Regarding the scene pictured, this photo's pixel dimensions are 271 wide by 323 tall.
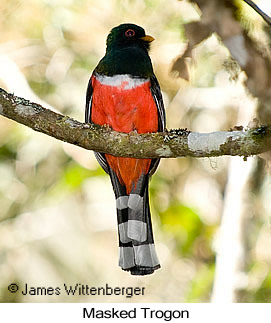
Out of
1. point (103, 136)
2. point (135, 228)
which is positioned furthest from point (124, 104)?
point (135, 228)

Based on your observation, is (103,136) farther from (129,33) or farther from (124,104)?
(129,33)

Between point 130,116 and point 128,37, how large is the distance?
2.76 feet

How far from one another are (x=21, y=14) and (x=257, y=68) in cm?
431

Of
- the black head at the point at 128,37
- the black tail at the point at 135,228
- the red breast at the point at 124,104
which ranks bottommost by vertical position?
the black tail at the point at 135,228

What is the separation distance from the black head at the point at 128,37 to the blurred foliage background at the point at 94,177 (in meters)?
1.16

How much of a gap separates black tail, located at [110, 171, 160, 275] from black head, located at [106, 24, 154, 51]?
0.99 meters

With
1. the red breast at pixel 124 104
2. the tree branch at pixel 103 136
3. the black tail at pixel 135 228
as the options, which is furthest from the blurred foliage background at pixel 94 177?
the tree branch at pixel 103 136

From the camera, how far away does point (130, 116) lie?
13.1ft

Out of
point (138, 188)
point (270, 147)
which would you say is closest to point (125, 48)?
point (138, 188)

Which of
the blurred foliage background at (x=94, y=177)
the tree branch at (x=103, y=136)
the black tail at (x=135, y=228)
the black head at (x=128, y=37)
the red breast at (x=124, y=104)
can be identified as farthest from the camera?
the blurred foliage background at (x=94, y=177)

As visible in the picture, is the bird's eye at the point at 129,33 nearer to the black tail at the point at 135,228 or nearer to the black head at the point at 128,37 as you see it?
the black head at the point at 128,37

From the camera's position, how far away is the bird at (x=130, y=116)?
4016 millimetres

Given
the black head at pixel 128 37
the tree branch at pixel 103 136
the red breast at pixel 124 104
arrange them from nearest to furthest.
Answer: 1. the tree branch at pixel 103 136
2. the red breast at pixel 124 104
3. the black head at pixel 128 37
